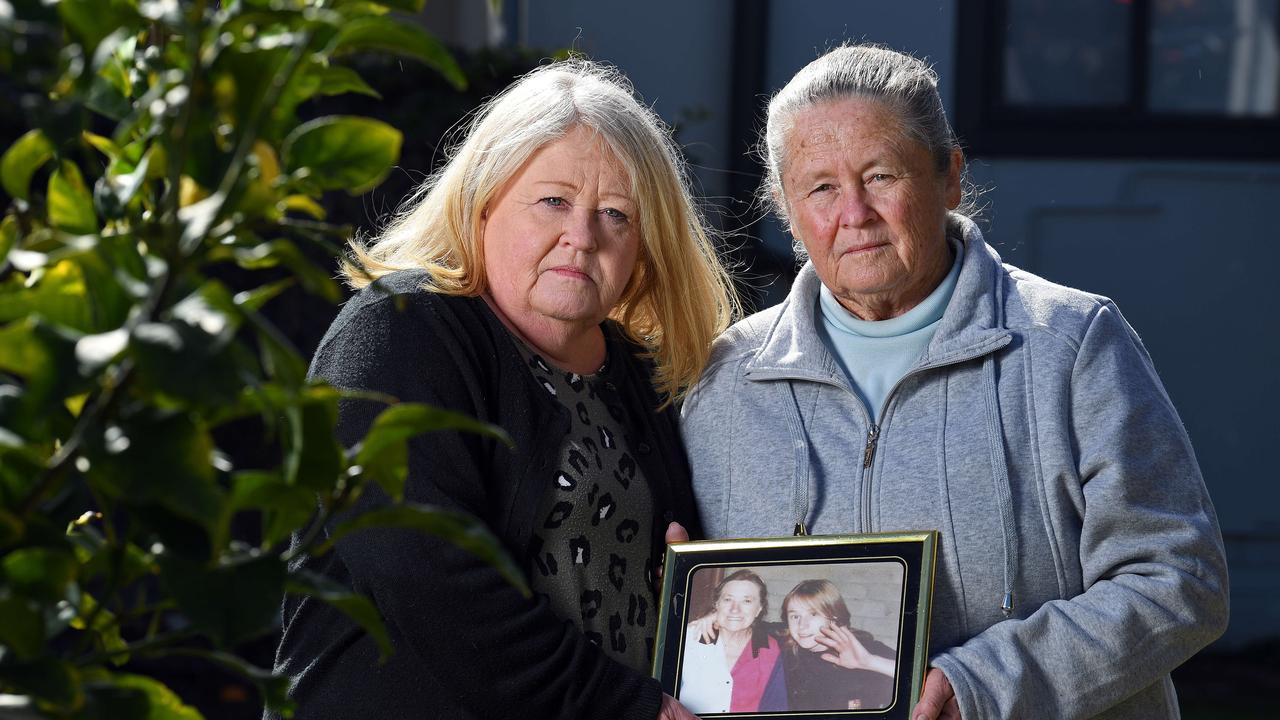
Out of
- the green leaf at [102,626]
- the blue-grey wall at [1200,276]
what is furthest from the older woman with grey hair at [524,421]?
the blue-grey wall at [1200,276]

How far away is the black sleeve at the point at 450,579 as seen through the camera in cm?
200

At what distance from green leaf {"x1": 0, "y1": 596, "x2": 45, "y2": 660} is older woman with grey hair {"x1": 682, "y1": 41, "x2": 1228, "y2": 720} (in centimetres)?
151

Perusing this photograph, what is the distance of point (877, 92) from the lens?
7.64 ft

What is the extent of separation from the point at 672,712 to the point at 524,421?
18.9 inches

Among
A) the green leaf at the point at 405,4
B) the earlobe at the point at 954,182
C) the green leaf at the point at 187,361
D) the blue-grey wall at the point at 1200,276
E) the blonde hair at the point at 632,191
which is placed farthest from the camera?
the blue-grey wall at the point at 1200,276

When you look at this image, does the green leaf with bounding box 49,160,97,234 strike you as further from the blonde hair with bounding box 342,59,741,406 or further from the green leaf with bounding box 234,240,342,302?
the blonde hair with bounding box 342,59,741,406

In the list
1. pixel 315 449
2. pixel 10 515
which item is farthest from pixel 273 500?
pixel 10 515

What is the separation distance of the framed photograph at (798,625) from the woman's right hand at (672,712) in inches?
0.9

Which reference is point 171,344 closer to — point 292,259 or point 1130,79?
point 292,259

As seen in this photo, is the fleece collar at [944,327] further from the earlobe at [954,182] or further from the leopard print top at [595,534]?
the leopard print top at [595,534]

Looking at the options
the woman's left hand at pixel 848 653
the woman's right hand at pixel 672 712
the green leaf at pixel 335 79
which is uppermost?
the green leaf at pixel 335 79

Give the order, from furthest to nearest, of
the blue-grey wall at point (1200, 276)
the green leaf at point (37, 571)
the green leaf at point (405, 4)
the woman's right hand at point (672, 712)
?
1. the blue-grey wall at point (1200, 276)
2. the woman's right hand at point (672, 712)
3. the green leaf at point (405, 4)
4. the green leaf at point (37, 571)

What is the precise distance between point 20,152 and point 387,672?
1.36 metres

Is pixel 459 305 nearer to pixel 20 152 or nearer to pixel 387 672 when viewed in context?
pixel 387 672
